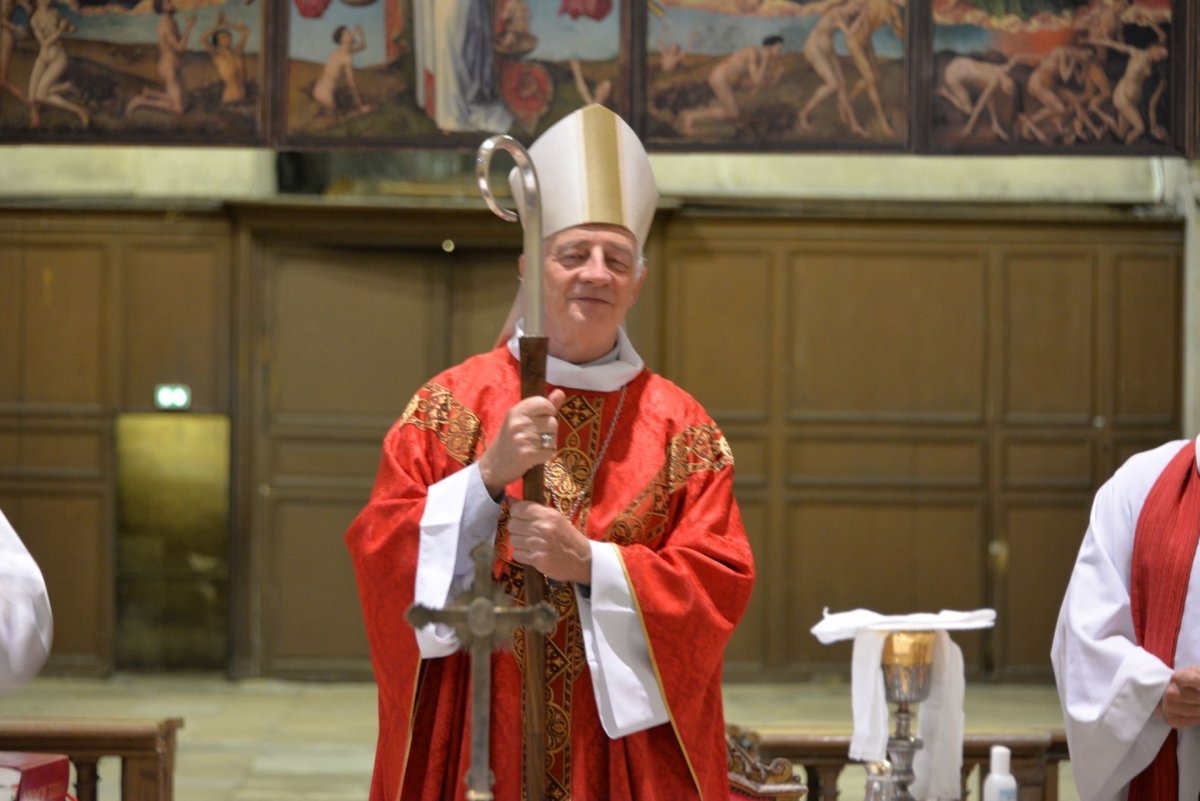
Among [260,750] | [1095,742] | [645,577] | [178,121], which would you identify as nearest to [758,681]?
[260,750]

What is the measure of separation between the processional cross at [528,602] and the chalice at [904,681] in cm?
121

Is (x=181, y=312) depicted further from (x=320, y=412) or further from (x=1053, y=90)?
(x=1053, y=90)

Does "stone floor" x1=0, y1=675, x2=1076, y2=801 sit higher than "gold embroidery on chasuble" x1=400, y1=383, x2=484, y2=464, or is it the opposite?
"gold embroidery on chasuble" x1=400, y1=383, x2=484, y2=464

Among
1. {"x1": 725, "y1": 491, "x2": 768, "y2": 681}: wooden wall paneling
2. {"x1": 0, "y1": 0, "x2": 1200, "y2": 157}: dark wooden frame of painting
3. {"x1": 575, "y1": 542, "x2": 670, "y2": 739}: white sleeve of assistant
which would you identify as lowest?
{"x1": 725, "y1": 491, "x2": 768, "y2": 681}: wooden wall paneling

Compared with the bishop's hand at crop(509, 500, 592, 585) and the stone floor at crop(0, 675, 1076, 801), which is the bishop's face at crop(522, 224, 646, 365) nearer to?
the bishop's hand at crop(509, 500, 592, 585)

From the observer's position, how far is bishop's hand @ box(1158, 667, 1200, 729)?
123 inches

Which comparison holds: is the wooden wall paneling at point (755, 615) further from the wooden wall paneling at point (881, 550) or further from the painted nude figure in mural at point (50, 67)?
the painted nude figure in mural at point (50, 67)

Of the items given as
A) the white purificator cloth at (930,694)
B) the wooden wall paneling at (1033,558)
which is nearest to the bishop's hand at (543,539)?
the white purificator cloth at (930,694)

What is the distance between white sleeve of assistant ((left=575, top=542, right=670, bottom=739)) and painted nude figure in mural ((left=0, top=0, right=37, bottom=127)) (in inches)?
119

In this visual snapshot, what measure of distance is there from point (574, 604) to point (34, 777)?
1.27 metres

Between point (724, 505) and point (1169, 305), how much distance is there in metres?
7.23

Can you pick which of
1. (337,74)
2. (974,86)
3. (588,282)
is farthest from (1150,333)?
(588,282)

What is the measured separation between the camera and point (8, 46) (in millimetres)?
4945

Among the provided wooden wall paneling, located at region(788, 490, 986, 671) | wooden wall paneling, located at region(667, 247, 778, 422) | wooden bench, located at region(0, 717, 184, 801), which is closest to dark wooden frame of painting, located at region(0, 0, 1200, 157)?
wooden bench, located at region(0, 717, 184, 801)
